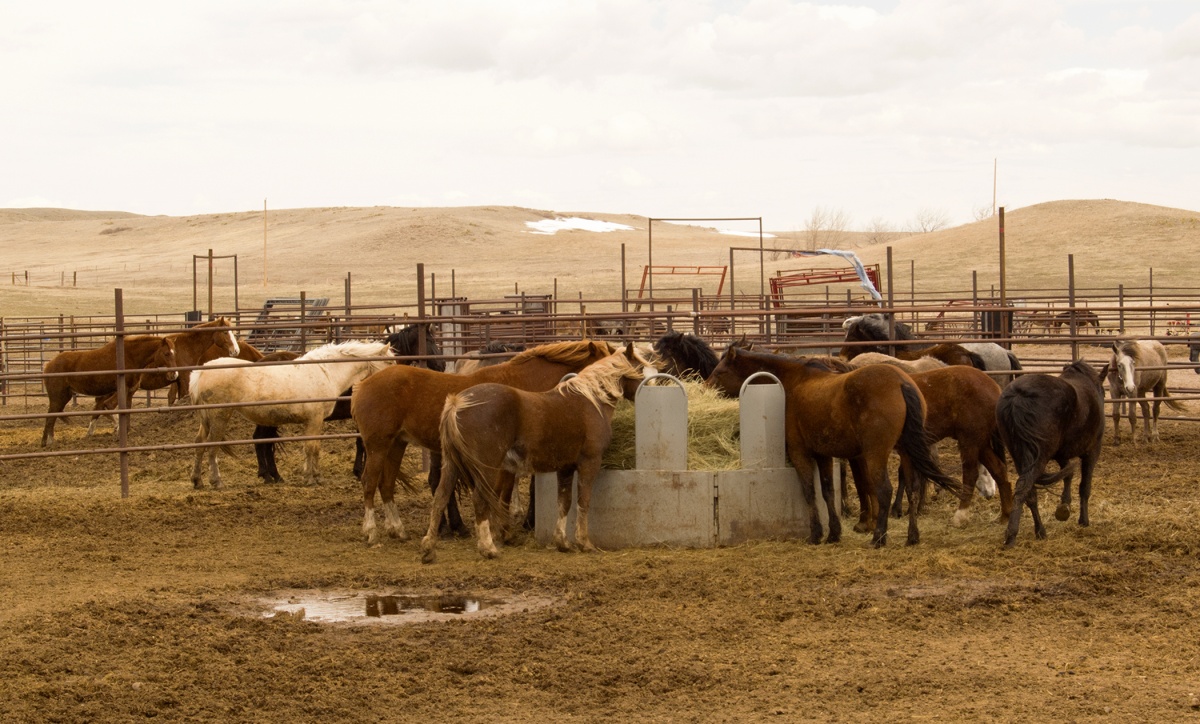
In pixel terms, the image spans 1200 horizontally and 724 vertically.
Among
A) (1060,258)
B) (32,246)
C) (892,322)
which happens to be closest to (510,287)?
(1060,258)

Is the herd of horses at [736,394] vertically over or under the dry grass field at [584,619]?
over

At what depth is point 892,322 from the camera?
11070mm

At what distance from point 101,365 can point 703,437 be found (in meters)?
8.49

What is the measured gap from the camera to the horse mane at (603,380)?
710 centimetres

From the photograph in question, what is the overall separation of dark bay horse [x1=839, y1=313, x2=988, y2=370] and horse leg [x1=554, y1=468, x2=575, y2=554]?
400 centimetres

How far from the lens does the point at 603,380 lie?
7270 mm

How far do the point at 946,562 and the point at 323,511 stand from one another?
467 cm

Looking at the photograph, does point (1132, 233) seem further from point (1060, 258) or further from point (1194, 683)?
point (1194, 683)

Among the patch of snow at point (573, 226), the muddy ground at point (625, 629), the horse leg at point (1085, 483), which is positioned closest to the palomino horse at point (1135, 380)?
the muddy ground at point (625, 629)

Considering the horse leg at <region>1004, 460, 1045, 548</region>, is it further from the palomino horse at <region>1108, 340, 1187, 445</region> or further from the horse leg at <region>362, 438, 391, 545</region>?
the palomino horse at <region>1108, 340, 1187, 445</region>

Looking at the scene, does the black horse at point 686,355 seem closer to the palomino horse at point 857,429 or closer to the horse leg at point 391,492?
the palomino horse at point 857,429

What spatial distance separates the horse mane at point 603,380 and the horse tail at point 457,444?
27.5 inches

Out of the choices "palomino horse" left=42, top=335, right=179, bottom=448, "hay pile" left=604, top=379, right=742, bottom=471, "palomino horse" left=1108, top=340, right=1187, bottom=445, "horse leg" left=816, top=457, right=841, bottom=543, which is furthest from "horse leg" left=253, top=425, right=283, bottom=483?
"palomino horse" left=1108, top=340, right=1187, bottom=445

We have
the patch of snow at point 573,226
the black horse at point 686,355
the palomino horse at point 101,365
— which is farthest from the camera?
A: the patch of snow at point 573,226
